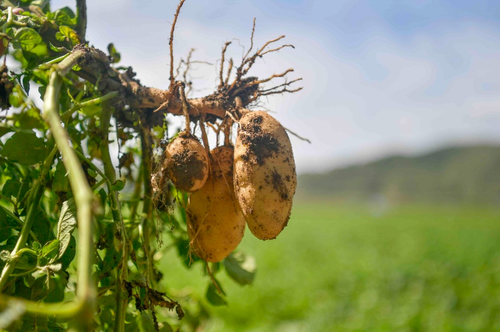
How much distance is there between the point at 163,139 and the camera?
1.07 meters

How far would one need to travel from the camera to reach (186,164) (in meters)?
0.99

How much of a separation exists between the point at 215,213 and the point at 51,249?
46 cm

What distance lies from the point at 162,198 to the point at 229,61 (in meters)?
0.39

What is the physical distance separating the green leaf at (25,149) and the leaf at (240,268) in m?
0.68

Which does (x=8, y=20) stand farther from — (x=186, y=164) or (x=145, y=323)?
(x=145, y=323)

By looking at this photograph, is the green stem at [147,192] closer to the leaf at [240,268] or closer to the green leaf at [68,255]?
the green leaf at [68,255]

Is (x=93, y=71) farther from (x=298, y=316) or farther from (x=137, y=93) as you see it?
(x=298, y=316)

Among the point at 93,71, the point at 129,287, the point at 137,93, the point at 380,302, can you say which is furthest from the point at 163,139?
the point at 380,302

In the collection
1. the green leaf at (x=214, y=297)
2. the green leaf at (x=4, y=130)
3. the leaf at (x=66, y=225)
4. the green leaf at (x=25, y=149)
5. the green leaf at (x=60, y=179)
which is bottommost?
the green leaf at (x=214, y=297)

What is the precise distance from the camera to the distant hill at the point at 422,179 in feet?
223

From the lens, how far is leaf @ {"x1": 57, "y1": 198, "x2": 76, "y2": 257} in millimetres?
714

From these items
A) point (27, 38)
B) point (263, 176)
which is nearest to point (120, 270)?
point (263, 176)

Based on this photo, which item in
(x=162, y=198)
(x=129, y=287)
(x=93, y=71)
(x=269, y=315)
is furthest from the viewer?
(x=269, y=315)

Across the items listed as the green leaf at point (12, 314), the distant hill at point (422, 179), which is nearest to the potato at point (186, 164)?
the green leaf at point (12, 314)
